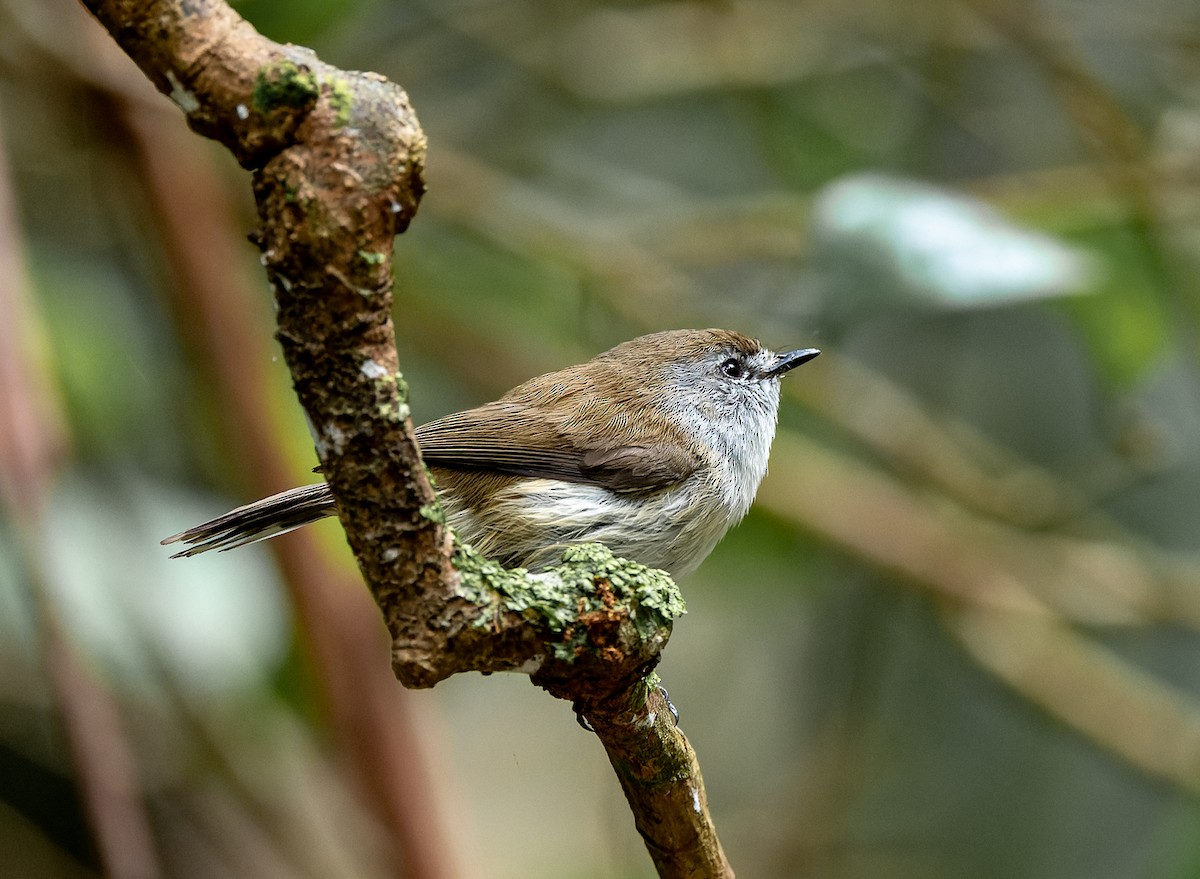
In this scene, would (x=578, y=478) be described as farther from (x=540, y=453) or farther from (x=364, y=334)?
(x=364, y=334)

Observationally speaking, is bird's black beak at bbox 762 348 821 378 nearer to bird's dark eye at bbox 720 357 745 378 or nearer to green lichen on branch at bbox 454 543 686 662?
bird's dark eye at bbox 720 357 745 378

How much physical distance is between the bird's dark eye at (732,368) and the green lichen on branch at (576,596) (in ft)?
6.15

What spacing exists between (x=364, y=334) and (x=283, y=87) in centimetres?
24

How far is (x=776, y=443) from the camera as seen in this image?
443cm

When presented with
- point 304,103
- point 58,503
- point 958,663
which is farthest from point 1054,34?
point 304,103

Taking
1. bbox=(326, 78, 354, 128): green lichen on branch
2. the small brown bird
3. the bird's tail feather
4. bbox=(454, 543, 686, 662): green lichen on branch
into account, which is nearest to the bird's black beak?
the small brown bird

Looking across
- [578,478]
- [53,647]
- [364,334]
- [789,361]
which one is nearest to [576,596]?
[364,334]

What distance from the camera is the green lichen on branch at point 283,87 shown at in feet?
3.74

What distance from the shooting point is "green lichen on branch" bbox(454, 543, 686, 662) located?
145cm

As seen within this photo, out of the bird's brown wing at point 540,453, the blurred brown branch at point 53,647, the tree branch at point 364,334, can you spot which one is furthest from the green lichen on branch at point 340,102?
the blurred brown branch at point 53,647

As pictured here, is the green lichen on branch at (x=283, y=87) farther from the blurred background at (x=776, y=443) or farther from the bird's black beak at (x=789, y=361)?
the bird's black beak at (x=789, y=361)

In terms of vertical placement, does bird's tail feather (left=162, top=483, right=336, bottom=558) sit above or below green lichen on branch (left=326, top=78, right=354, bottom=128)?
below

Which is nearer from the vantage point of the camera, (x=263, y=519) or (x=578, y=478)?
(x=263, y=519)

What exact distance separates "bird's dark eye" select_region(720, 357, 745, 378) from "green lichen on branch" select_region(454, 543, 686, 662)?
73.8 inches
